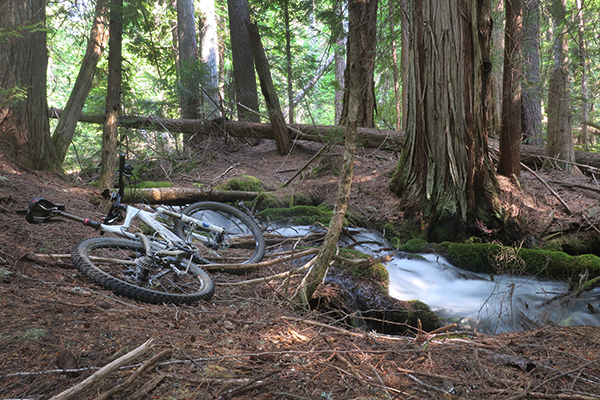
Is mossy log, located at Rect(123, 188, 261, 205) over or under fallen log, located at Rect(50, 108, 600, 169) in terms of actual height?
under

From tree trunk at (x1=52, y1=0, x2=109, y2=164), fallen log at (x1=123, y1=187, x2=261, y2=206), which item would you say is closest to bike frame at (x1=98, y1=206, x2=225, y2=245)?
fallen log at (x1=123, y1=187, x2=261, y2=206)

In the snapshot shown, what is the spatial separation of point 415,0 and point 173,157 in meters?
7.88

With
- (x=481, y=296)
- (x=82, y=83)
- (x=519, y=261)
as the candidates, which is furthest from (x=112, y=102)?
(x=519, y=261)

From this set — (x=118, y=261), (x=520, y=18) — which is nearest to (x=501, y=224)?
(x=520, y=18)

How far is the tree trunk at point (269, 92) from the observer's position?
8445 millimetres

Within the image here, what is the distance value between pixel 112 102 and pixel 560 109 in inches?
355

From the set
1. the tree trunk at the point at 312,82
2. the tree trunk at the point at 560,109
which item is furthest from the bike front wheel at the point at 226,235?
the tree trunk at the point at 560,109

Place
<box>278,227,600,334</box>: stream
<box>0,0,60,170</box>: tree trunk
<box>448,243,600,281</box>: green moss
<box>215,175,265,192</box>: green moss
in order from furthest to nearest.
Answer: <box>215,175,265,192</box>: green moss
<box>0,0,60,170</box>: tree trunk
<box>448,243,600,281</box>: green moss
<box>278,227,600,334</box>: stream

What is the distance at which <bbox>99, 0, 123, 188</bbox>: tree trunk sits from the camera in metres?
6.29

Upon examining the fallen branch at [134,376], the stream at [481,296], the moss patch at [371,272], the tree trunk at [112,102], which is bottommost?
the stream at [481,296]

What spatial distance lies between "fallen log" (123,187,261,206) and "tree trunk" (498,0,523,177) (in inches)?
194

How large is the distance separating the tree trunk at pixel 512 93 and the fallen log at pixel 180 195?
4.92 m

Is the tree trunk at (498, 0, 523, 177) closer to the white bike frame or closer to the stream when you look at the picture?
the stream

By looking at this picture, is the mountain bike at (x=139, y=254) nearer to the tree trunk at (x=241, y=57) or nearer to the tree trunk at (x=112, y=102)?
the tree trunk at (x=112, y=102)
